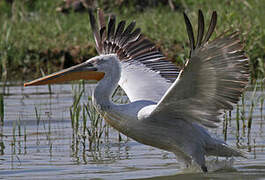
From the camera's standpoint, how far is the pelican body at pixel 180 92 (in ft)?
16.1

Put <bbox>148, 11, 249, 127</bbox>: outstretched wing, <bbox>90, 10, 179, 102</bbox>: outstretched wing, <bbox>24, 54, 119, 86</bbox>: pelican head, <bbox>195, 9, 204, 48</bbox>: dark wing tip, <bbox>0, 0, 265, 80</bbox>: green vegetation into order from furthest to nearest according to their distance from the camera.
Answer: <bbox>0, 0, 265, 80</bbox>: green vegetation
<bbox>90, 10, 179, 102</bbox>: outstretched wing
<bbox>24, 54, 119, 86</bbox>: pelican head
<bbox>148, 11, 249, 127</bbox>: outstretched wing
<bbox>195, 9, 204, 48</bbox>: dark wing tip

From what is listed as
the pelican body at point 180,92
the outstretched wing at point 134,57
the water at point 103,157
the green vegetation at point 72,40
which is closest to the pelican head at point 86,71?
the pelican body at point 180,92

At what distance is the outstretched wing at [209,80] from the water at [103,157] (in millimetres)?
661

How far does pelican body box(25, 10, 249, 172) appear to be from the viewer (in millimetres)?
4918

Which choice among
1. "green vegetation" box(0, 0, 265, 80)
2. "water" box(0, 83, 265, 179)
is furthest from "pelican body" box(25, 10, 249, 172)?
"green vegetation" box(0, 0, 265, 80)

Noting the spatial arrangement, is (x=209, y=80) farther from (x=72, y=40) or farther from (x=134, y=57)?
(x=72, y=40)

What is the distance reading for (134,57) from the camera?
670 centimetres

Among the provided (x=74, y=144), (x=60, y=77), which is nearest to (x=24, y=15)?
(x=74, y=144)

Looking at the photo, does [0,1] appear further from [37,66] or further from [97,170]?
[97,170]

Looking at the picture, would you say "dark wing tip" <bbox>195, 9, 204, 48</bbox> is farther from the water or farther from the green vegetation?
the green vegetation

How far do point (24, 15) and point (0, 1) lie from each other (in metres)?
4.02

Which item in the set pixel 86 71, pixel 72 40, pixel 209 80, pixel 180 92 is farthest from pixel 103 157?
pixel 72 40

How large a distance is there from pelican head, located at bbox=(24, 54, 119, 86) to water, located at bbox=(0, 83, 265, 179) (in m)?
0.81

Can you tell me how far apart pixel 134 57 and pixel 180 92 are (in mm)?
1653
